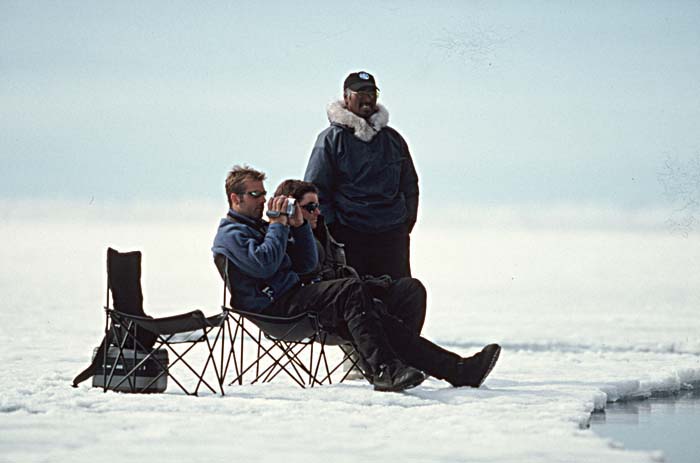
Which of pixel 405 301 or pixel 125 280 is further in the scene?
pixel 405 301

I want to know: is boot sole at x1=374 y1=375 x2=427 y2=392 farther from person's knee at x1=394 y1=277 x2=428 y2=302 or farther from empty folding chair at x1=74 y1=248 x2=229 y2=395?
empty folding chair at x1=74 y1=248 x2=229 y2=395

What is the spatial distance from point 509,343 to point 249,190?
14.8 ft

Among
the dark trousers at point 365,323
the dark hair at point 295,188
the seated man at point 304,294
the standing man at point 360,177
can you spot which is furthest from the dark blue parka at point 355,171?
the dark trousers at point 365,323

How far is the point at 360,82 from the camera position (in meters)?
6.30

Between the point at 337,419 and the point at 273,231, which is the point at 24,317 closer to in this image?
the point at 273,231

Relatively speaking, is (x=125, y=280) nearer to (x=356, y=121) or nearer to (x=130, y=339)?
(x=130, y=339)

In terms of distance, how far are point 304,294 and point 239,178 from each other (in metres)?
0.58

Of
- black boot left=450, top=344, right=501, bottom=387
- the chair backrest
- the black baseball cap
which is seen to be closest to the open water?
black boot left=450, top=344, right=501, bottom=387

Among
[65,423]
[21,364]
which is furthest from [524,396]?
[21,364]

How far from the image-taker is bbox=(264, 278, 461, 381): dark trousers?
5.40m

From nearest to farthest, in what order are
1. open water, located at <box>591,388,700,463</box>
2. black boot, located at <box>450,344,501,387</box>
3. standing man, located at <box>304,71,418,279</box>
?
open water, located at <box>591,388,700,463</box> → black boot, located at <box>450,344,501,387</box> → standing man, located at <box>304,71,418,279</box>

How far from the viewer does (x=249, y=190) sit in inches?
221

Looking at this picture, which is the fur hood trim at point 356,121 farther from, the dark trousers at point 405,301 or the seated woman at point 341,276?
the dark trousers at point 405,301

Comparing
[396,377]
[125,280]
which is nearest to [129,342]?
[125,280]
